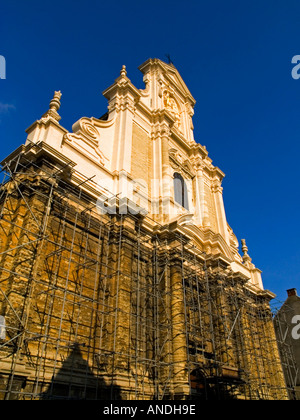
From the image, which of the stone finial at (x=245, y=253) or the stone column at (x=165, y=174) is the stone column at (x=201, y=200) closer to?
the stone column at (x=165, y=174)

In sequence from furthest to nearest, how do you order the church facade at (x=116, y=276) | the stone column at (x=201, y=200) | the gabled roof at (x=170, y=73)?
1. the gabled roof at (x=170, y=73)
2. the stone column at (x=201, y=200)
3. the church facade at (x=116, y=276)

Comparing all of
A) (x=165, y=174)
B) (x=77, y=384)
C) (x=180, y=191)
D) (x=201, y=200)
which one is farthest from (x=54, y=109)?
(x=201, y=200)

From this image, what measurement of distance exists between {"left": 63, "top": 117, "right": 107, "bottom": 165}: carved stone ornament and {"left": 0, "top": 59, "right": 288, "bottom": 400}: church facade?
0.06 metres

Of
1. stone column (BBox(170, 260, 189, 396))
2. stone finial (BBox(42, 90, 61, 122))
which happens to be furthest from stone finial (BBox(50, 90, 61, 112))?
stone column (BBox(170, 260, 189, 396))

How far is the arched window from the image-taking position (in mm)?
19703

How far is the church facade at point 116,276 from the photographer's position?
32.2 ft

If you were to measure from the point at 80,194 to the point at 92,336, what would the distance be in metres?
4.72

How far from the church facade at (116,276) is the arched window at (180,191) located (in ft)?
0.33

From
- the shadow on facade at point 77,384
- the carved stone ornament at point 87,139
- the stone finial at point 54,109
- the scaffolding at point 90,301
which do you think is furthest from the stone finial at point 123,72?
the shadow on facade at point 77,384

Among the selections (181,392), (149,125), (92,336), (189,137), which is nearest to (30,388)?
(92,336)

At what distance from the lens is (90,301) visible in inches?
460

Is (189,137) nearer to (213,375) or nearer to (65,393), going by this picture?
(213,375)

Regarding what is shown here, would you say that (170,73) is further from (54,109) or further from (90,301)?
(90,301)

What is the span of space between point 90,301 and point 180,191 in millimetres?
10051
